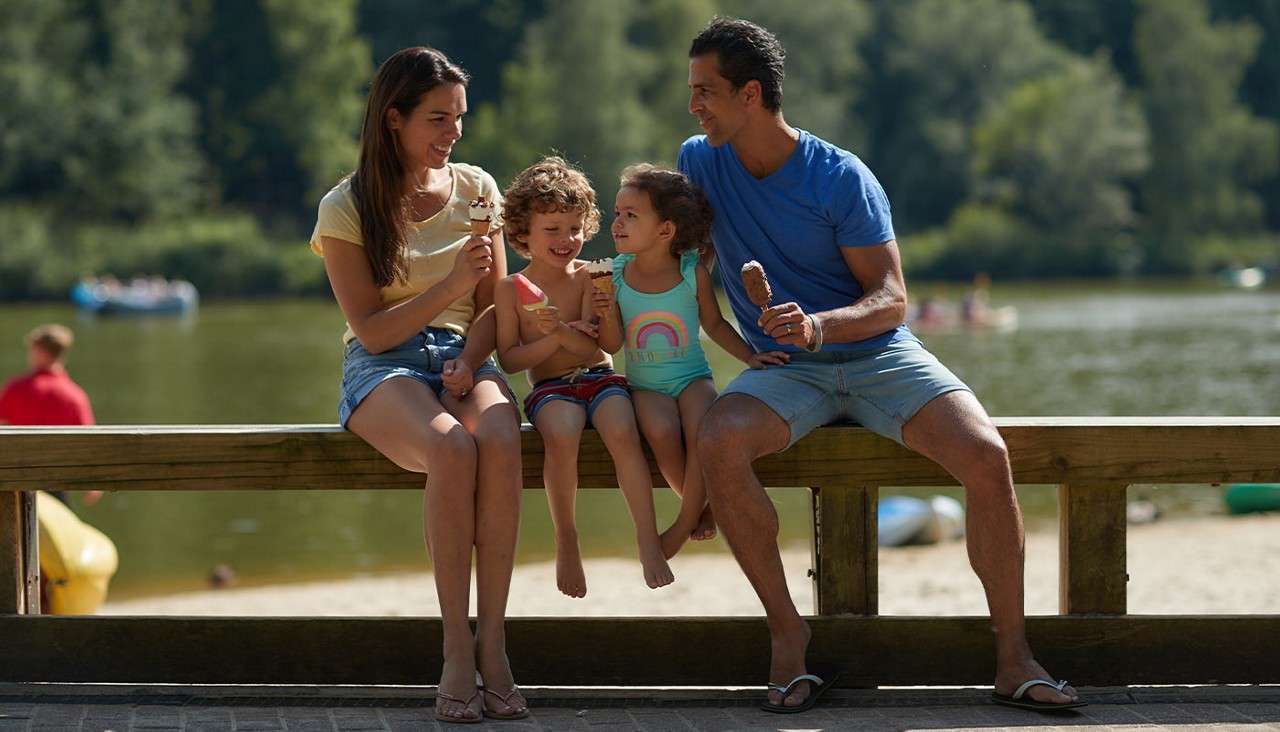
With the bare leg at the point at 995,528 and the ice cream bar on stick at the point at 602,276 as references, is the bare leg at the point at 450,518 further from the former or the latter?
the bare leg at the point at 995,528

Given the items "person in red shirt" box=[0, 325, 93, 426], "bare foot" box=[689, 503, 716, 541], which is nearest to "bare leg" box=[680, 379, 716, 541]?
"bare foot" box=[689, 503, 716, 541]

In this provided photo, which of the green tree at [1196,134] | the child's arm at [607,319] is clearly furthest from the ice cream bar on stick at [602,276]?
the green tree at [1196,134]

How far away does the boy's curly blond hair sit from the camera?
4211 mm

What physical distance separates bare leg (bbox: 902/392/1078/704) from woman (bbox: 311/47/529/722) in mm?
1014

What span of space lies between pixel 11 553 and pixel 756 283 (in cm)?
188

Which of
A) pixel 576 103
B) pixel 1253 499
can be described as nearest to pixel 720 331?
pixel 1253 499

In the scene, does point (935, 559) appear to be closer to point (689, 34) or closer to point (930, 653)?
point (930, 653)

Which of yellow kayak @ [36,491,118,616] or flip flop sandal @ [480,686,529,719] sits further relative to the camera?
yellow kayak @ [36,491,118,616]

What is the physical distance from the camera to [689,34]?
197 ft

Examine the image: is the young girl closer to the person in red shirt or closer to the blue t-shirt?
the blue t-shirt

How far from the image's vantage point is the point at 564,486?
3.97 m

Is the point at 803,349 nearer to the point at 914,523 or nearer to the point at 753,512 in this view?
the point at 753,512

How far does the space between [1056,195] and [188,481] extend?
2184 inches

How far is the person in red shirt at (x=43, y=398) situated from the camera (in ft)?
30.0
